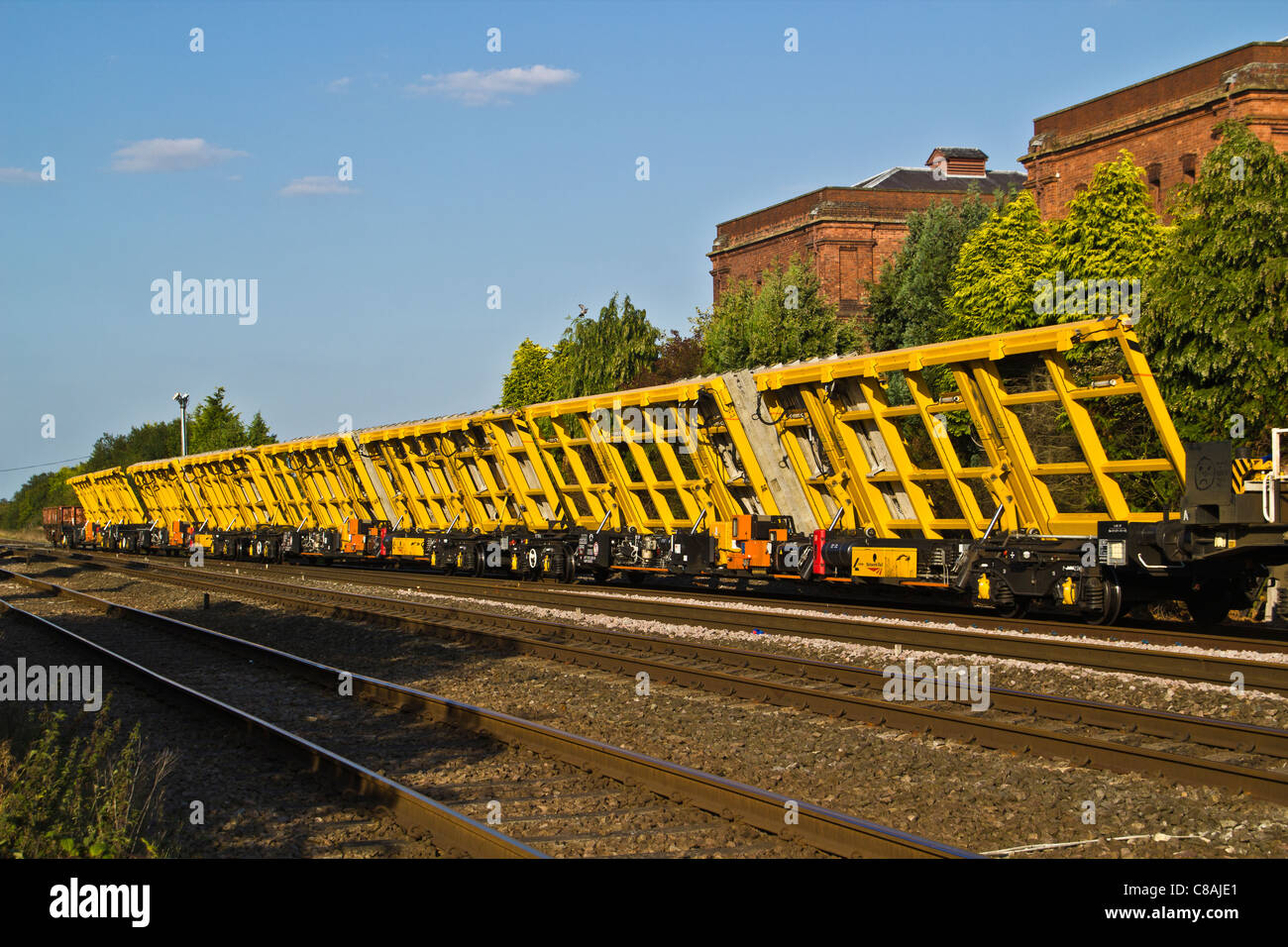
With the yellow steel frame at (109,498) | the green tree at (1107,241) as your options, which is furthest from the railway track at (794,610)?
the yellow steel frame at (109,498)

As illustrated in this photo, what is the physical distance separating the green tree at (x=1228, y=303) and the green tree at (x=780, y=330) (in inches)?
856

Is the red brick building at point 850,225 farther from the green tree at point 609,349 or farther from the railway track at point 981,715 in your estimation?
the railway track at point 981,715

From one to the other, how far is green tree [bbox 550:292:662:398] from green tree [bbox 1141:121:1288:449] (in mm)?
33252

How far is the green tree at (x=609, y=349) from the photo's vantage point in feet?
164

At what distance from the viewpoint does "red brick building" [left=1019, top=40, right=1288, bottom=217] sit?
122ft

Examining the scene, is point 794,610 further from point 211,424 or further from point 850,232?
point 211,424

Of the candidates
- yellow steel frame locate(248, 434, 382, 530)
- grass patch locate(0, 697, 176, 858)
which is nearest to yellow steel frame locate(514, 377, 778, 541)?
yellow steel frame locate(248, 434, 382, 530)

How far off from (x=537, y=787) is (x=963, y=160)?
59.1 meters

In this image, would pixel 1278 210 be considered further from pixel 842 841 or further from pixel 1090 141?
pixel 1090 141

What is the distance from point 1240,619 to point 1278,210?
249 inches

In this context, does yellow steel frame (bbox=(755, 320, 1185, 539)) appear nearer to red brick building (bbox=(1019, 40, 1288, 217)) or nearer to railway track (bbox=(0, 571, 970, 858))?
railway track (bbox=(0, 571, 970, 858))

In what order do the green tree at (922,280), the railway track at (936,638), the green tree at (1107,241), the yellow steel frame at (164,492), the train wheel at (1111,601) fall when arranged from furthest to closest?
the yellow steel frame at (164,492) → the green tree at (922,280) → the green tree at (1107,241) → the train wheel at (1111,601) → the railway track at (936,638)
